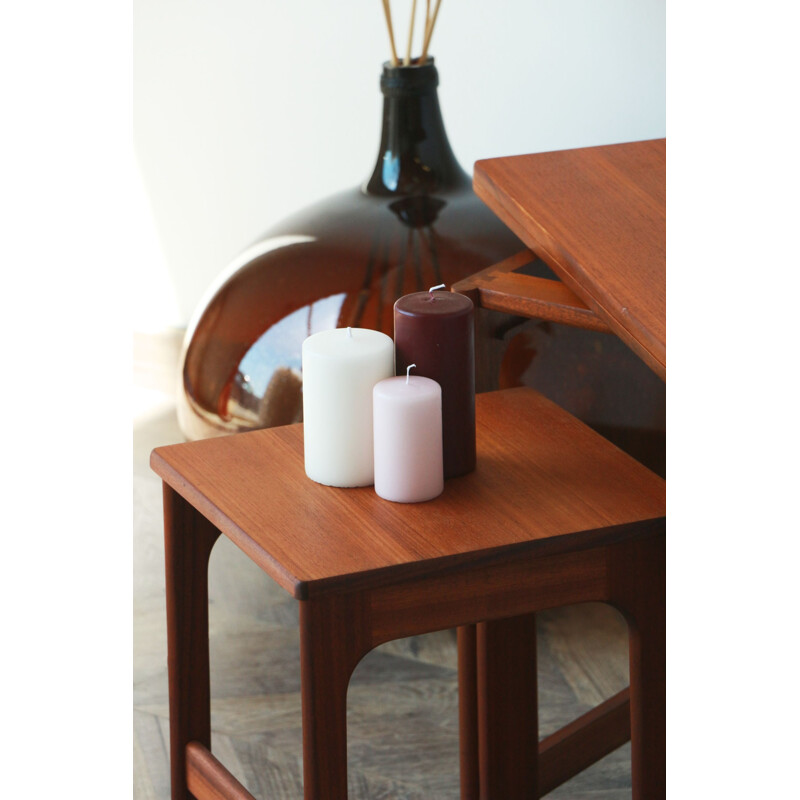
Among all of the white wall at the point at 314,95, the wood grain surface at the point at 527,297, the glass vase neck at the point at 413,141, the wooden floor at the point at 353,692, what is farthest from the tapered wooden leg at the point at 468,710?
the white wall at the point at 314,95

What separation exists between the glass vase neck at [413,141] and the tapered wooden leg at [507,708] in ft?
2.84

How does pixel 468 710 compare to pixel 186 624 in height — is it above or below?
below

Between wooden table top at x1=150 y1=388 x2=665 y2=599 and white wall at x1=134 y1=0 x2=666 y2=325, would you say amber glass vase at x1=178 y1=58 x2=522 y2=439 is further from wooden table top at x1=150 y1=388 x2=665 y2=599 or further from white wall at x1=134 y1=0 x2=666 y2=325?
wooden table top at x1=150 y1=388 x2=665 y2=599

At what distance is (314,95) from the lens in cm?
264

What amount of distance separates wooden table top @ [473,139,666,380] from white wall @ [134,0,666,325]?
2.42 feet

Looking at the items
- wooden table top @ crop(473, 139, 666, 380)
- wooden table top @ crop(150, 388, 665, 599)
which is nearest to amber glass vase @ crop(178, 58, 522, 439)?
wooden table top @ crop(473, 139, 666, 380)

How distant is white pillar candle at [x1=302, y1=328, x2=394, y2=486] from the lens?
941 millimetres

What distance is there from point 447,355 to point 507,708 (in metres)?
0.43

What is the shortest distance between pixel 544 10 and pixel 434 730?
1209 millimetres

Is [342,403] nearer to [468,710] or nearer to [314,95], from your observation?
[468,710]

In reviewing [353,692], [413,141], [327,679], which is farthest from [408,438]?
[413,141]

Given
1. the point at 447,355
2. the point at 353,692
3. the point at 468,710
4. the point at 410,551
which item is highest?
the point at 447,355
